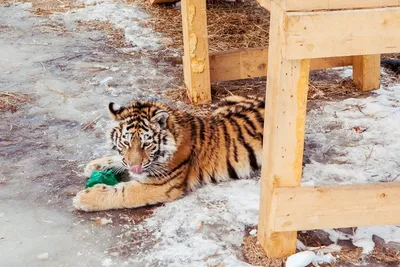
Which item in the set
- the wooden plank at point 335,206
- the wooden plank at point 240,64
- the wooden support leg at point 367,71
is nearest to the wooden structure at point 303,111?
the wooden plank at point 335,206

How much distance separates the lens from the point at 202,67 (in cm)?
514

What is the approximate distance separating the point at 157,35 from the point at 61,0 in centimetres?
239

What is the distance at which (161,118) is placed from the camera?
12.1ft

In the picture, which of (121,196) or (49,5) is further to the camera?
(49,5)

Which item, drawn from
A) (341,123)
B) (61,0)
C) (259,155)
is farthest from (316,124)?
(61,0)

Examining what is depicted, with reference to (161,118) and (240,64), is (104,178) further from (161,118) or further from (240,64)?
(240,64)

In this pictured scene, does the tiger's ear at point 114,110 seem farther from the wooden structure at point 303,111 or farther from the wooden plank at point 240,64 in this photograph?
the wooden plank at point 240,64

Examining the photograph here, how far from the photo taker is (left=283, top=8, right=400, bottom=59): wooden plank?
2510 millimetres

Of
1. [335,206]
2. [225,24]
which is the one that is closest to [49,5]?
[225,24]

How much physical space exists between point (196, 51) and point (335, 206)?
99.3 inches

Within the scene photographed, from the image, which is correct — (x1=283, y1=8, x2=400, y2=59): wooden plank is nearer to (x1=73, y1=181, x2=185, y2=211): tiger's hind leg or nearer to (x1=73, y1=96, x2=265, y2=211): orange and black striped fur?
(x1=73, y1=96, x2=265, y2=211): orange and black striped fur

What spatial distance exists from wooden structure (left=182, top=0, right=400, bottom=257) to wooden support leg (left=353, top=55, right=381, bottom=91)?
2610mm

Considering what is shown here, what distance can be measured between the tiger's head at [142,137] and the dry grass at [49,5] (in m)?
4.98

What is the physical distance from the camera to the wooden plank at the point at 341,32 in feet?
8.23
